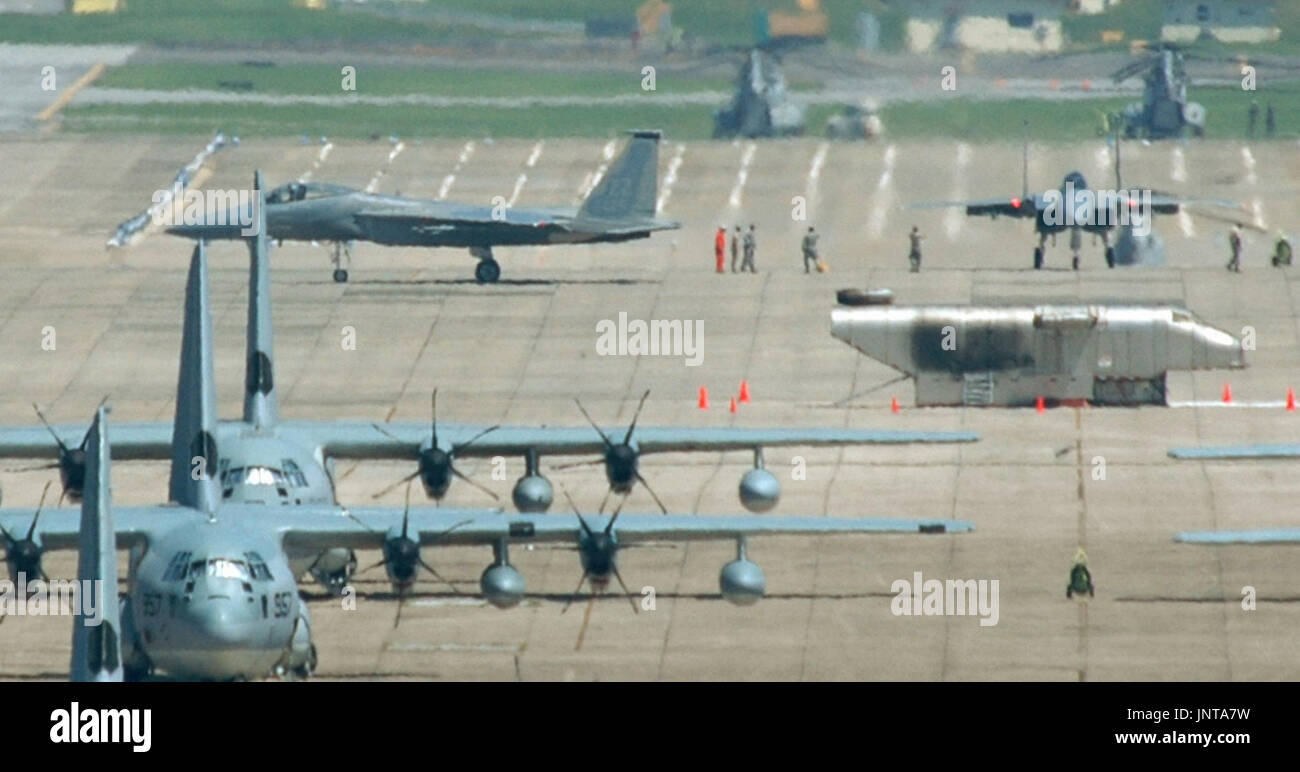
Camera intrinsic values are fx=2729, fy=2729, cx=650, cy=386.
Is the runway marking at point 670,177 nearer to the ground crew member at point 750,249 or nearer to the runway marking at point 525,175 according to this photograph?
the runway marking at point 525,175

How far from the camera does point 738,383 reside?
232ft

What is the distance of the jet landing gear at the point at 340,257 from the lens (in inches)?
3314

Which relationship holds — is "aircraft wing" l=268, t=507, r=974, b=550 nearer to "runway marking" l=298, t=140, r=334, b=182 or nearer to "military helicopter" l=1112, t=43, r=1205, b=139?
"runway marking" l=298, t=140, r=334, b=182

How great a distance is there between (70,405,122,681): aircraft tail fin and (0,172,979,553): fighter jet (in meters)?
21.6

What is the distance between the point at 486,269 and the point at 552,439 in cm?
3347

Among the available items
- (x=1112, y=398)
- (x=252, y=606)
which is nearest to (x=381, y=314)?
(x=1112, y=398)

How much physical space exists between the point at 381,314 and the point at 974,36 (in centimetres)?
4577

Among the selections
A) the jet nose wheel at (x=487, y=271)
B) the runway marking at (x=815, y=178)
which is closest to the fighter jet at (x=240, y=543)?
the jet nose wheel at (x=487, y=271)

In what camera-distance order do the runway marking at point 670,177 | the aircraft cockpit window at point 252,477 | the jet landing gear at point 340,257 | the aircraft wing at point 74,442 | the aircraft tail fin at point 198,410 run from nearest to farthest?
the aircraft tail fin at point 198,410, the aircraft cockpit window at point 252,477, the aircraft wing at point 74,442, the jet landing gear at point 340,257, the runway marking at point 670,177

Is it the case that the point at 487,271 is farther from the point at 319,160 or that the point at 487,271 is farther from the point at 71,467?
the point at 71,467

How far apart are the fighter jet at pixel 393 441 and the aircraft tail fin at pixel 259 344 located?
0.02m

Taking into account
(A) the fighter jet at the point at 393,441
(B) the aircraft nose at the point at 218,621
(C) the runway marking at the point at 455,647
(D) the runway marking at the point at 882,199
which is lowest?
(C) the runway marking at the point at 455,647
